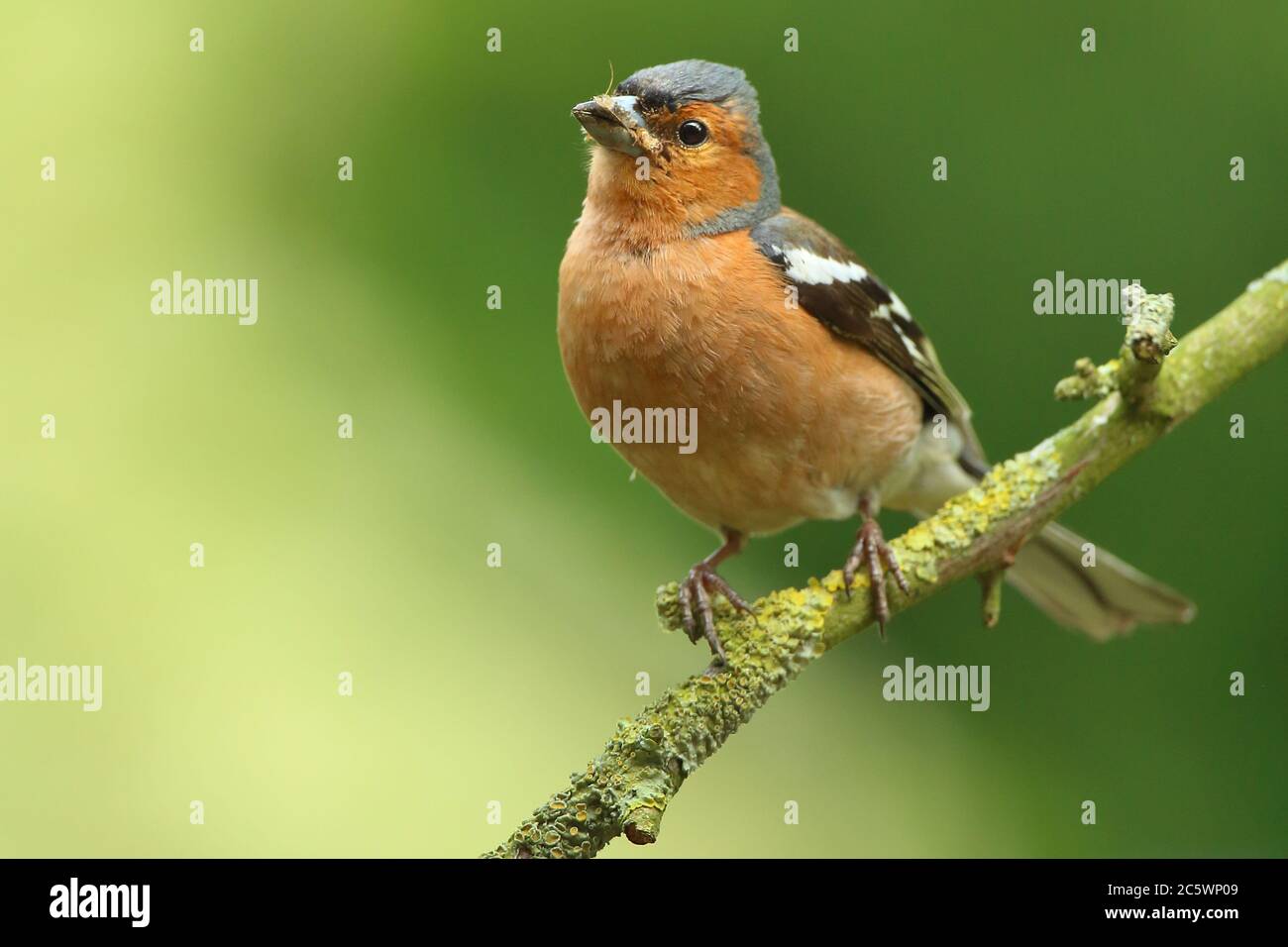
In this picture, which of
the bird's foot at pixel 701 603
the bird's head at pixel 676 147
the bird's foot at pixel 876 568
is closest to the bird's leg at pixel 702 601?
the bird's foot at pixel 701 603

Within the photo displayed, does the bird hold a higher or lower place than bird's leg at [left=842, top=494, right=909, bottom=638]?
higher

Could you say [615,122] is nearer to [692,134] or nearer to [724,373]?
[692,134]

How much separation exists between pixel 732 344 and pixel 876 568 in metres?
0.79

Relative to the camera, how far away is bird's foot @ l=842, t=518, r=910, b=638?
362 centimetres

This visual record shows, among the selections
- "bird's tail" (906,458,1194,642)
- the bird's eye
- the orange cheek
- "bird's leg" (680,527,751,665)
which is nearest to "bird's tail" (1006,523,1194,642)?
"bird's tail" (906,458,1194,642)

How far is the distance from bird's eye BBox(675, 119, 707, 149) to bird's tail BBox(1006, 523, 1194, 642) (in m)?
1.67

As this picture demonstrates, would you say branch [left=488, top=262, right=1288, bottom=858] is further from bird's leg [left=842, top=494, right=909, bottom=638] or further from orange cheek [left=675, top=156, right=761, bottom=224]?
orange cheek [left=675, top=156, right=761, bottom=224]

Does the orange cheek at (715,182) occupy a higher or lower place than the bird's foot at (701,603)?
higher

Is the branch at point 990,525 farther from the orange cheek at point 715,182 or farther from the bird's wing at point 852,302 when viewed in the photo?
the orange cheek at point 715,182

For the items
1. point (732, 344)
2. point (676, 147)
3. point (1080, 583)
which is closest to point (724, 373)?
point (732, 344)

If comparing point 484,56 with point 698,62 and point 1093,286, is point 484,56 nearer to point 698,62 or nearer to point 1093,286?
point 698,62

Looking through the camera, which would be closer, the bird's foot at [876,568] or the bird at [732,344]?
the bird's foot at [876,568]

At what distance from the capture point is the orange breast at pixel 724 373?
12.8 feet

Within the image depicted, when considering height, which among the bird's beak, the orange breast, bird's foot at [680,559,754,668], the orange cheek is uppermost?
the bird's beak
